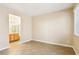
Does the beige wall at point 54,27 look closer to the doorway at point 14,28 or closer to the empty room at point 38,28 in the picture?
the empty room at point 38,28

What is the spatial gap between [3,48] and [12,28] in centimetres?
178

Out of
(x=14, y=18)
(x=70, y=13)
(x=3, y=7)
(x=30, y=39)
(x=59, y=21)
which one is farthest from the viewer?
(x=30, y=39)

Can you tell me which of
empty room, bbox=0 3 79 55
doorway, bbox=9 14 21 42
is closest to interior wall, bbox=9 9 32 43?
empty room, bbox=0 3 79 55

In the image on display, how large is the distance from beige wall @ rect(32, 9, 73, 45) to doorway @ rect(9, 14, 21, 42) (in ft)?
2.76

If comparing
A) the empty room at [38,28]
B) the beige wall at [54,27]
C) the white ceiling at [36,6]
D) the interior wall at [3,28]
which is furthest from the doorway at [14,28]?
the interior wall at [3,28]

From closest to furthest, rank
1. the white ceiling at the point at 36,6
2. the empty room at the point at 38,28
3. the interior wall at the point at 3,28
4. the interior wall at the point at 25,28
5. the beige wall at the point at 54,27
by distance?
the white ceiling at the point at 36,6 → the interior wall at the point at 3,28 → the empty room at the point at 38,28 → the beige wall at the point at 54,27 → the interior wall at the point at 25,28

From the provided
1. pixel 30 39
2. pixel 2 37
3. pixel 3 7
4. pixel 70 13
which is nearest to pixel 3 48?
pixel 2 37

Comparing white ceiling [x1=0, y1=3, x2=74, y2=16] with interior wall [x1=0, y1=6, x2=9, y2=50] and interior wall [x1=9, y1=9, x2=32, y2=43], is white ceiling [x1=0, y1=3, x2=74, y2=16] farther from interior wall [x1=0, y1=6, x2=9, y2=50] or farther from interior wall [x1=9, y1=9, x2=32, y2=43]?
interior wall [x1=9, y1=9, x2=32, y2=43]

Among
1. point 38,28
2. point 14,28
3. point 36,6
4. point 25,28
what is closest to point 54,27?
point 38,28

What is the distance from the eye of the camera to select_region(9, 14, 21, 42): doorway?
4956mm

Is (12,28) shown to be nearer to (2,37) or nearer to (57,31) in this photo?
(2,37)

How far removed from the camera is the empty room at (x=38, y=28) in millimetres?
3740

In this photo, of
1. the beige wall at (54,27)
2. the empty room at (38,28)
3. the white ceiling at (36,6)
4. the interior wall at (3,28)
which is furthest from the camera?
the beige wall at (54,27)

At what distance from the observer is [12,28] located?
509 centimetres
